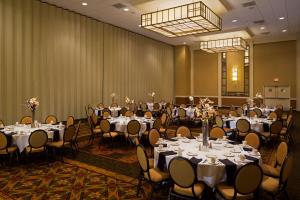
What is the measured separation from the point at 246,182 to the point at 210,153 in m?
0.99

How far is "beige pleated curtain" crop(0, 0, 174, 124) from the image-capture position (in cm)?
913

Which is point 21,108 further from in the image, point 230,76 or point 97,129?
point 230,76

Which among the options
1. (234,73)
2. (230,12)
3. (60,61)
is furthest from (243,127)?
(234,73)

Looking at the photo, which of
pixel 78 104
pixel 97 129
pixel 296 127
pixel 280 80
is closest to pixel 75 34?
pixel 78 104

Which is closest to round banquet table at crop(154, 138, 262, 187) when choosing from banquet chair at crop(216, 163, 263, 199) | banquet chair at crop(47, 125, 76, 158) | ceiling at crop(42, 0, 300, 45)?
banquet chair at crop(216, 163, 263, 199)

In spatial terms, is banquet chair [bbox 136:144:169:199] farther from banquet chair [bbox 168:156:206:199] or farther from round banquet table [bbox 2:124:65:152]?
round banquet table [bbox 2:124:65:152]

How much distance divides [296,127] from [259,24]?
575 centimetres

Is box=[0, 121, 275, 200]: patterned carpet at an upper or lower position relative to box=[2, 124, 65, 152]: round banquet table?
lower

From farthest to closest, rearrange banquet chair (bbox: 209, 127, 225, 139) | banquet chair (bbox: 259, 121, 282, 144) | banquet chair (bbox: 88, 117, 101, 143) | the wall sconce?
the wall sconce, banquet chair (bbox: 88, 117, 101, 143), banquet chair (bbox: 259, 121, 282, 144), banquet chair (bbox: 209, 127, 225, 139)

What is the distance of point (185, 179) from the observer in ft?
11.0

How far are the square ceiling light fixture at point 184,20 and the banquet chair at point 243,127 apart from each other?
3440 mm

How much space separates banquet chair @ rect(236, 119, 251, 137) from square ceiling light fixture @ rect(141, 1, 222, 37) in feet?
11.3

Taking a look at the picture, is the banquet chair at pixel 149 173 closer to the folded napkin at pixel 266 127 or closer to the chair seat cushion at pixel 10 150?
the chair seat cushion at pixel 10 150

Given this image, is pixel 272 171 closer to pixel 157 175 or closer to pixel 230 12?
pixel 157 175
